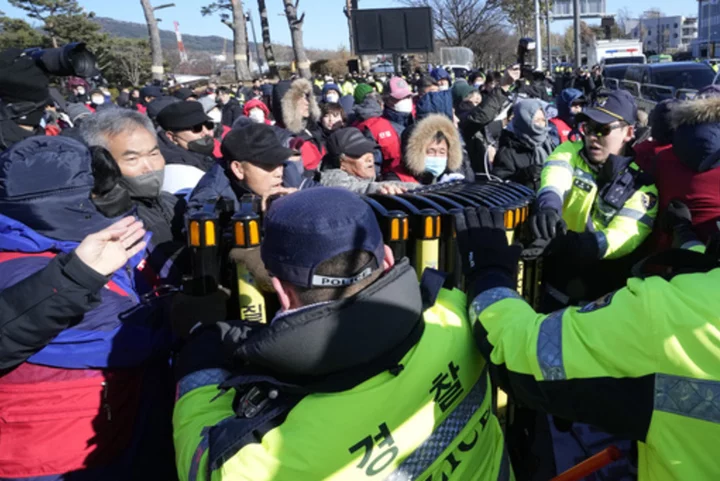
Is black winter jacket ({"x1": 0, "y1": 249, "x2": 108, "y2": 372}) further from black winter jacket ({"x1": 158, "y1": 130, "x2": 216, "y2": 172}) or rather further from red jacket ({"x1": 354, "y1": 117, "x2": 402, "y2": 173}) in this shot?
red jacket ({"x1": 354, "y1": 117, "x2": 402, "y2": 173})

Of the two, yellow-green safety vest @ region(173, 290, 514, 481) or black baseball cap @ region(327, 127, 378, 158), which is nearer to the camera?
yellow-green safety vest @ region(173, 290, 514, 481)

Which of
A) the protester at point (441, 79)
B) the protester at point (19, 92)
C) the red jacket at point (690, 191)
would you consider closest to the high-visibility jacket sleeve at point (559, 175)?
the red jacket at point (690, 191)

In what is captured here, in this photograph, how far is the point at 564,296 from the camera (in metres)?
2.82

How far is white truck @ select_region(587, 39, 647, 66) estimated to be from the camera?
26203mm

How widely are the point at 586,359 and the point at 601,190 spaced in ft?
6.08

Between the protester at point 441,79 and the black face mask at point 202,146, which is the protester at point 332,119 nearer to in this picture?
the black face mask at point 202,146

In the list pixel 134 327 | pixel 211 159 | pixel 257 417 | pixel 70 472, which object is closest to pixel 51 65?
pixel 211 159

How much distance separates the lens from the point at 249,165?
272cm

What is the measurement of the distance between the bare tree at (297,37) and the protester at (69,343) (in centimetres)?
1730

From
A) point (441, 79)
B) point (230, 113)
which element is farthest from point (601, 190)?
point (230, 113)

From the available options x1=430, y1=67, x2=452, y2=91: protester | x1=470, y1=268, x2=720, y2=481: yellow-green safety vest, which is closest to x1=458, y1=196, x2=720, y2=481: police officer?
x1=470, y1=268, x2=720, y2=481: yellow-green safety vest

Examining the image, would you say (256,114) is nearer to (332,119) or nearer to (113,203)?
(332,119)

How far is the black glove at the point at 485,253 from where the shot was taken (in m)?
1.54

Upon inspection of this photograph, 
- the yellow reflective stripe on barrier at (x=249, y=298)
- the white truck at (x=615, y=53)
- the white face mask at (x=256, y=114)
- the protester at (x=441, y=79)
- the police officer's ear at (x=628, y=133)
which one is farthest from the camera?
the white truck at (x=615, y=53)
